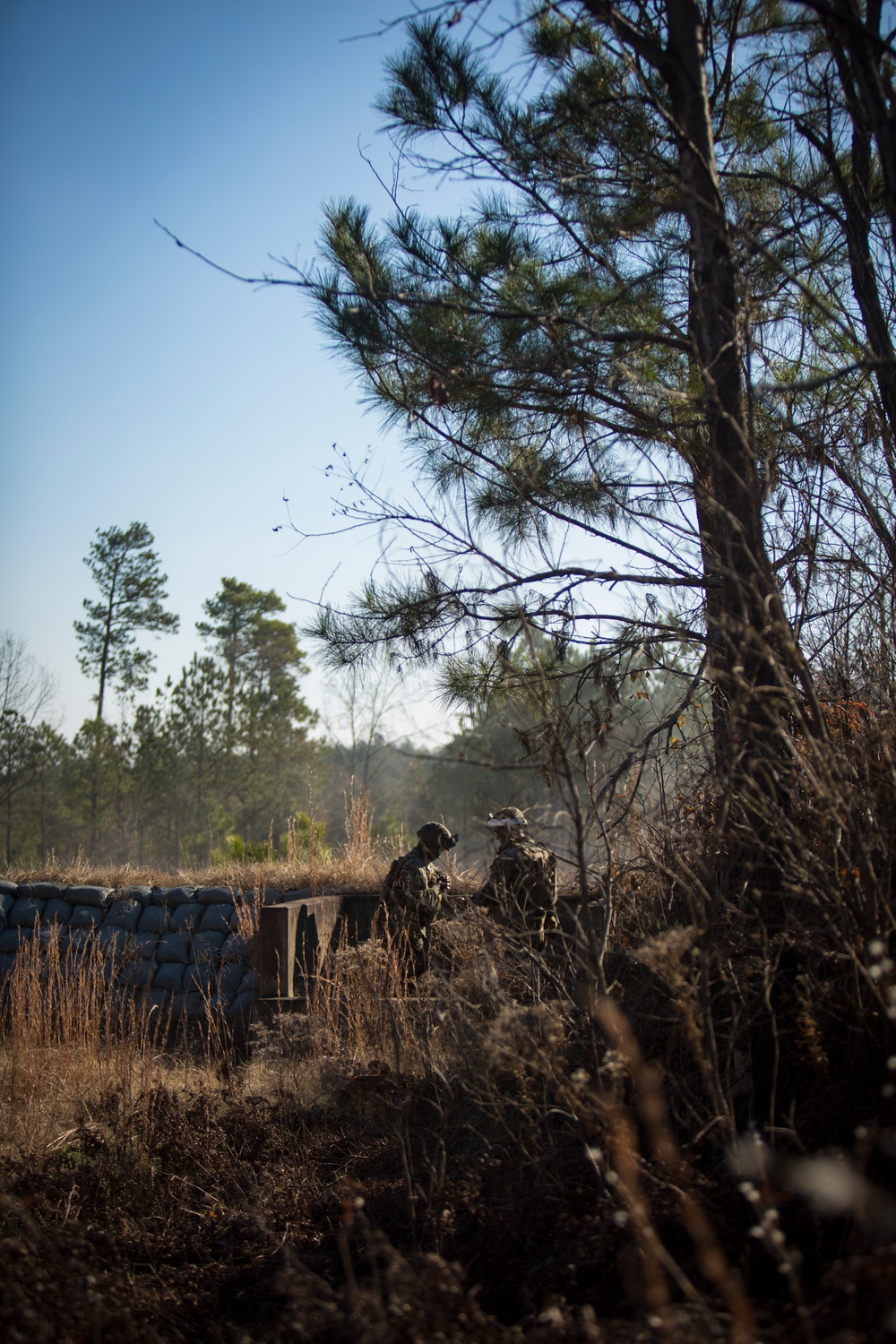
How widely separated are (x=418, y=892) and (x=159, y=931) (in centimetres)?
373

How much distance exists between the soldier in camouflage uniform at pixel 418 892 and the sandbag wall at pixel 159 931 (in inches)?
78.0

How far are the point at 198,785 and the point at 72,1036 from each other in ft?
64.7

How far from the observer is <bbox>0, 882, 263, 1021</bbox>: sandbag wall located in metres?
7.76

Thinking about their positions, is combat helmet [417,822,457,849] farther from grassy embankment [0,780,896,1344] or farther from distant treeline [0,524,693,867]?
distant treeline [0,524,693,867]

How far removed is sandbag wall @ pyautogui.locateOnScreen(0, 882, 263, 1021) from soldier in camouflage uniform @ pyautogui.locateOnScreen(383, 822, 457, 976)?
1.98 m

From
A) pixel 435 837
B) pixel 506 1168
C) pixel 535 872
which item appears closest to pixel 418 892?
pixel 435 837

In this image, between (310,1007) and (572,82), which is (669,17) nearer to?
(572,82)

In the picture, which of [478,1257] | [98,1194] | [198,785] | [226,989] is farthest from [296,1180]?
[198,785]

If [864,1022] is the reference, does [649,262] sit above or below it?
above

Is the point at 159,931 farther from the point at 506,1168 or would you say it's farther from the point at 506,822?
the point at 506,822

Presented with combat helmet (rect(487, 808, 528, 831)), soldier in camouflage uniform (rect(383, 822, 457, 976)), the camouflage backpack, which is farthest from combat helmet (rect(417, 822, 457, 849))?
combat helmet (rect(487, 808, 528, 831))

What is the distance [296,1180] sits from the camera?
351 centimetres

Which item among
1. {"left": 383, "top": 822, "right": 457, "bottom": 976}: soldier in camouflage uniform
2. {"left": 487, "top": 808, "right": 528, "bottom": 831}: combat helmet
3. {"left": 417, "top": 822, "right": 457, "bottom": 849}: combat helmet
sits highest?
{"left": 487, "top": 808, "right": 528, "bottom": 831}: combat helmet

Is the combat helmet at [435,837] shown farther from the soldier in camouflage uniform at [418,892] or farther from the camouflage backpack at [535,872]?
the camouflage backpack at [535,872]
